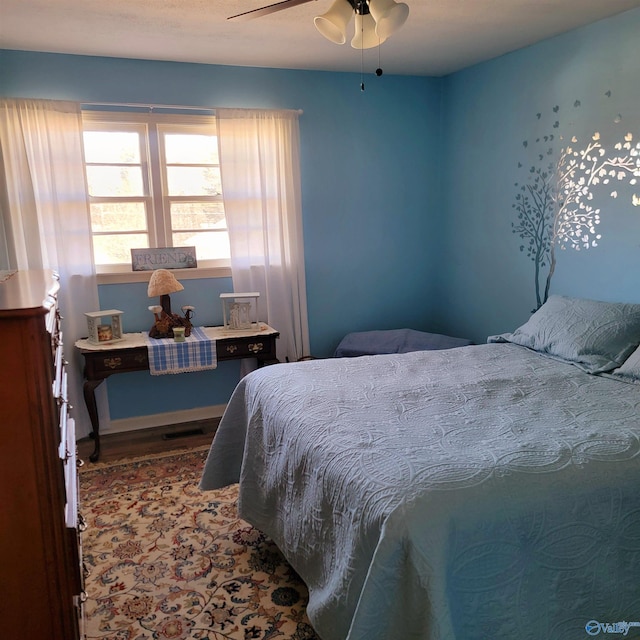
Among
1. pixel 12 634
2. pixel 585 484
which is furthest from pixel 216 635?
pixel 585 484

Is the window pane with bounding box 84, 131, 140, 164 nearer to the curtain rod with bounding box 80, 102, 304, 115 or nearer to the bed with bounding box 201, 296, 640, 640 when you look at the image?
the curtain rod with bounding box 80, 102, 304, 115

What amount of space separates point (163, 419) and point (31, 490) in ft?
9.28

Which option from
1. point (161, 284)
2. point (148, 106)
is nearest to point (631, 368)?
point (161, 284)

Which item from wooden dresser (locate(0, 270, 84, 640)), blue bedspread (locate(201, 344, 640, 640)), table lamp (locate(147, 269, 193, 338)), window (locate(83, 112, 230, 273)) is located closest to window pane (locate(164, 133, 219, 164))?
window (locate(83, 112, 230, 273))

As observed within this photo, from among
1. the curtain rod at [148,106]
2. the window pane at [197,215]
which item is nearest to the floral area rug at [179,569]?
the window pane at [197,215]

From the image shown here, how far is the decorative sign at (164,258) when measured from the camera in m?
3.73

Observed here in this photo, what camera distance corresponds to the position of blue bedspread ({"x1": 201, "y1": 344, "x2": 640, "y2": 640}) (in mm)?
1406

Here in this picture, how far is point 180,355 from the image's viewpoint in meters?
3.48

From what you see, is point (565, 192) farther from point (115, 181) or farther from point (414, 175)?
point (115, 181)

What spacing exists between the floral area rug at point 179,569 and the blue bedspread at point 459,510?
28cm

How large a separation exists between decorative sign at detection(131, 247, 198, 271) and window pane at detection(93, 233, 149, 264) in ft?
0.28

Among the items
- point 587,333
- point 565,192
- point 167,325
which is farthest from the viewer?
point 167,325

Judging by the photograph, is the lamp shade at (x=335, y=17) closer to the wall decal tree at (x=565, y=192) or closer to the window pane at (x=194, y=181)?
the wall decal tree at (x=565, y=192)

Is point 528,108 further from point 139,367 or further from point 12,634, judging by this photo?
point 12,634
